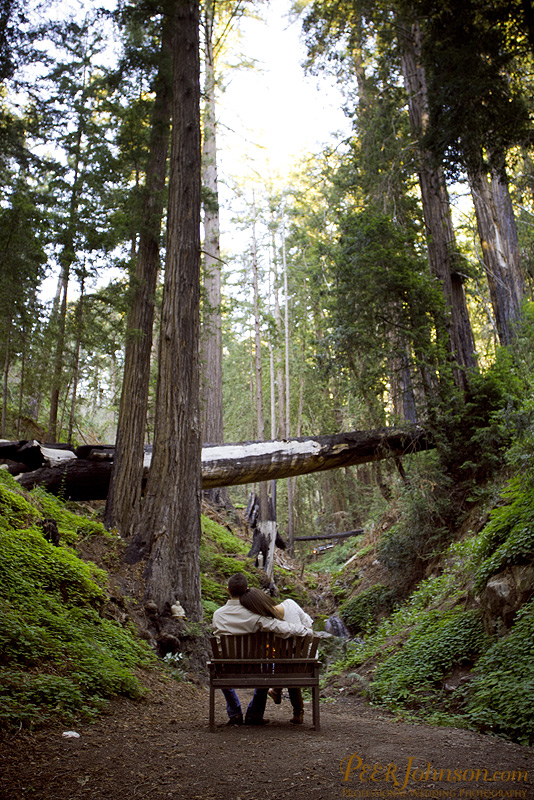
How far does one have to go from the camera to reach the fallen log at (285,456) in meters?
10.7

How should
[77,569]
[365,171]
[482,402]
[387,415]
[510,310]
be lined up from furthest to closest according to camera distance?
[365,171] < [510,310] < [387,415] < [482,402] < [77,569]

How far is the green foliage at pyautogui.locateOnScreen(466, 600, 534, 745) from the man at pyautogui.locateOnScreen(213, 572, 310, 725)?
174 centimetres

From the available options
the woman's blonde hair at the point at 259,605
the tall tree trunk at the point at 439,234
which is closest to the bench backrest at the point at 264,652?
the woman's blonde hair at the point at 259,605

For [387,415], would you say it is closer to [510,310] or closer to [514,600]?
[510,310]

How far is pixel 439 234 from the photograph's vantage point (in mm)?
12570

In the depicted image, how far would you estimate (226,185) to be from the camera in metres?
22.2

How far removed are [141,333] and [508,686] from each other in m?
8.09

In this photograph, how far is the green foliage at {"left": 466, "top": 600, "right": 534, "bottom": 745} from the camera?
14.8 ft

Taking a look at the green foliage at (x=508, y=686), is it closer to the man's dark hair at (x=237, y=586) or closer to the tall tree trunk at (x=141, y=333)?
the man's dark hair at (x=237, y=586)

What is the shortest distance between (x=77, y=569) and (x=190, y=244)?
5.41 metres

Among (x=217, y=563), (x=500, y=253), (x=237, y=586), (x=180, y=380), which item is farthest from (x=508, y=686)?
(x=500, y=253)

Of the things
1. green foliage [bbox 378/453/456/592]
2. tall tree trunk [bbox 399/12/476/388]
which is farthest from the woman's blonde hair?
tall tree trunk [bbox 399/12/476/388]

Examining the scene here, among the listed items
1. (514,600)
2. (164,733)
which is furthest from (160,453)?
(514,600)

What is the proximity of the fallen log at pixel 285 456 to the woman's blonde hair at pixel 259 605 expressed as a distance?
6025mm
